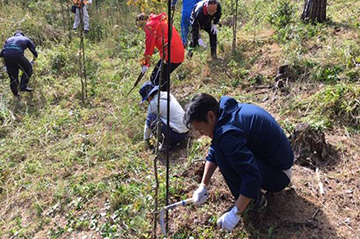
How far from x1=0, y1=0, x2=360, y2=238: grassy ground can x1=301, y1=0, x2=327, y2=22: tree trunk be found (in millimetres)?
201

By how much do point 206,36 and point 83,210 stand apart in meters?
4.52

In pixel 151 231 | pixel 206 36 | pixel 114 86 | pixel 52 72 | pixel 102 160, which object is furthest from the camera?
pixel 206 36

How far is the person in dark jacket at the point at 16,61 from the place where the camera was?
5.19m

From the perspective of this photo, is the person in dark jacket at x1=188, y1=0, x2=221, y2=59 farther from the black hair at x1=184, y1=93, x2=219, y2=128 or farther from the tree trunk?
the black hair at x1=184, y1=93, x2=219, y2=128

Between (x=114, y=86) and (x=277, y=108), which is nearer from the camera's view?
(x=277, y=108)

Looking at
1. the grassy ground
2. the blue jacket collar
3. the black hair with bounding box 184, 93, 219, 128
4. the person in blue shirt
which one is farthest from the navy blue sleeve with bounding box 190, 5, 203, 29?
the black hair with bounding box 184, 93, 219, 128

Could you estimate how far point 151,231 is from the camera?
253cm

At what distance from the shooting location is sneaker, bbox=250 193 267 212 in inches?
94.0

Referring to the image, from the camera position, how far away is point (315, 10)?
511 centimetres

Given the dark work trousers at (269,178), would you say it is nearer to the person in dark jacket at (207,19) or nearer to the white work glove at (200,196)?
the white work glove at (200,196)

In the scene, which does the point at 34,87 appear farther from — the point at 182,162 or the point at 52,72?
the point at 182,162

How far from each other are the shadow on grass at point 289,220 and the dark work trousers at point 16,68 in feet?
14.3

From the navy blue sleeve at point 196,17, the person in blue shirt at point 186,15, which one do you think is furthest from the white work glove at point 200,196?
the person in blue shirt at point 186,15

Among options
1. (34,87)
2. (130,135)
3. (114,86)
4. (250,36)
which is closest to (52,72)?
(34,87)
